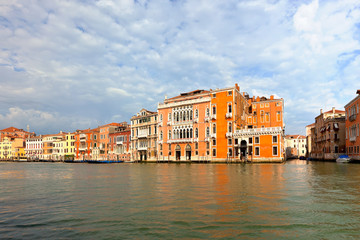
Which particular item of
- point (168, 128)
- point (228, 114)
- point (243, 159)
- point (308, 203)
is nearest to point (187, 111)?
point (168, 128)

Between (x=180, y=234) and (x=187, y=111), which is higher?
(x=187, y=111)

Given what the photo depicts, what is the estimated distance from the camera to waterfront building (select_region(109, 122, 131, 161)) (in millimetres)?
72125

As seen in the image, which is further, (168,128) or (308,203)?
(168,128)

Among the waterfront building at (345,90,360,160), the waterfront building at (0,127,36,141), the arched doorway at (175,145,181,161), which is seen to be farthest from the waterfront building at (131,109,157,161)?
the waterfront building at (0,127,36,141)

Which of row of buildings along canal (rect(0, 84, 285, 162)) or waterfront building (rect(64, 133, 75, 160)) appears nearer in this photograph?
row of buildings along canal (rect(0, 84, 285, 162))

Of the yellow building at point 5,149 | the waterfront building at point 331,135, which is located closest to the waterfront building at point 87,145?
the yellow building at point 5,149

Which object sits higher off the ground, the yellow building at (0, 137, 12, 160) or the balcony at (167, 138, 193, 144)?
the balcony at (167, 138, 193, 144)

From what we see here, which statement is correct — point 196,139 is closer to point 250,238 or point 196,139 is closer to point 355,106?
point 355,106

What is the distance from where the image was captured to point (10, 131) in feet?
383

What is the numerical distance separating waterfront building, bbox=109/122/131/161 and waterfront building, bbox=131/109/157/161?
3.86 m

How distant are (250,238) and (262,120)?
182 ft

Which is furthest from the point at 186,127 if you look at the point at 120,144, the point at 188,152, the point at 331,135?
the point at 331,135

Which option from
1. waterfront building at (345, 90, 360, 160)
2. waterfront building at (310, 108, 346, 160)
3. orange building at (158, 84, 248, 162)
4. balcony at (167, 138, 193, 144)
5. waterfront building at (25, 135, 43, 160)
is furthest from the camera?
waterfront building at (25, 135, 43, 160)

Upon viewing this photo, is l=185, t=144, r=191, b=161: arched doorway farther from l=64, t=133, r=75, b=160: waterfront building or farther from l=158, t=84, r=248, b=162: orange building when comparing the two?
l=64, t=133, r=75, b=160: waterfront building
